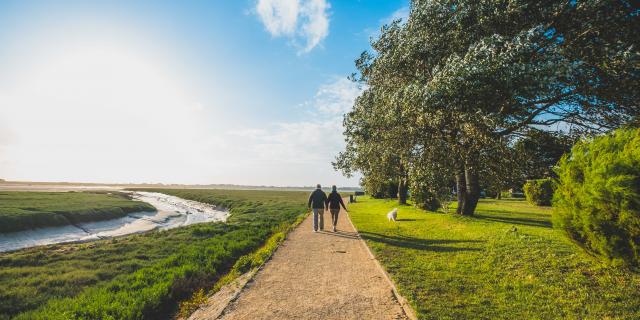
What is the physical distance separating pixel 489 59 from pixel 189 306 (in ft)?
37.6

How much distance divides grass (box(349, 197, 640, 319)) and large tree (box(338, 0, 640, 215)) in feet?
16.6

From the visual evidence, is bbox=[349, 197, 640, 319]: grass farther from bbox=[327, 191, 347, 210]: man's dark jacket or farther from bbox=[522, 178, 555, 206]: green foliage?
bbox=[522, 178, 555, 206]: green foliage

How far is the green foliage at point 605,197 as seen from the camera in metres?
5.89

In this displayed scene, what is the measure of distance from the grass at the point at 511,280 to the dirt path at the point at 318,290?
1.88ft

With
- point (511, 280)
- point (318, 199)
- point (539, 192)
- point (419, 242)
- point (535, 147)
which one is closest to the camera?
point (511, 280)

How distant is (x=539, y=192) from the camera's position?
29172mm

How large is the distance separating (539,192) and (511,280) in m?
26.7

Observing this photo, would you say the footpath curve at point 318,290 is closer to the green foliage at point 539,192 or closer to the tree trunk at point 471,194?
the tree trunk at point 471,194

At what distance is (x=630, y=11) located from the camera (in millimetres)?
11211

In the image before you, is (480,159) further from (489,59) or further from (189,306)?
(189,306)

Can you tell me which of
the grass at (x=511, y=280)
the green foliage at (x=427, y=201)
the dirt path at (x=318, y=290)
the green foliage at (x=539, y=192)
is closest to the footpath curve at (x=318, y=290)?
the dirt path at (x=318, y=290)

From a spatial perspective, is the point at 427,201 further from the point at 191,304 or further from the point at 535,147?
the point at 191,304

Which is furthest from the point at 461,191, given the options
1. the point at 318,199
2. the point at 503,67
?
the point at 503,67

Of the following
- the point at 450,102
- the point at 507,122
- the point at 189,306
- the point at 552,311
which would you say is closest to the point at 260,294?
the point at 189,306
